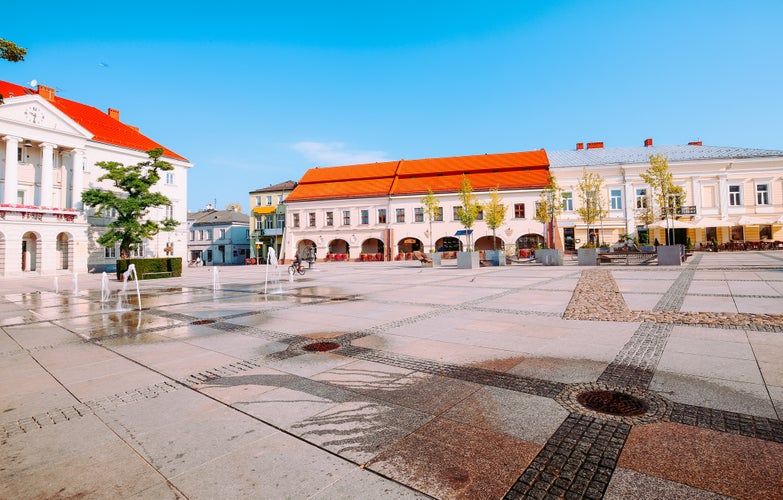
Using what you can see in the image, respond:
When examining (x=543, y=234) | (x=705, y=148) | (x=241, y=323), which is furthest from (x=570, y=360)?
(x=705, y=148)

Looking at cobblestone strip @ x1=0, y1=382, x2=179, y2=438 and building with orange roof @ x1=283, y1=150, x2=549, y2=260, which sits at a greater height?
building with orange roof @ x1=283, y1=150, x2=549, y2=260

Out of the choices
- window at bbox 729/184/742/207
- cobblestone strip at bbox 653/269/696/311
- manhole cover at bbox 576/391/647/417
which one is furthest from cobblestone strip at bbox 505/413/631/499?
window at bbox 729/184/742/207

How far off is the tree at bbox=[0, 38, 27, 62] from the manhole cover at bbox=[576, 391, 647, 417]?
33.7 ft

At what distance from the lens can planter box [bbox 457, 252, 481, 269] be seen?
25391 millimetres

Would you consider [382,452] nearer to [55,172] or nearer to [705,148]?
[55,172]

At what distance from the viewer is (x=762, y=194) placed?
37.0 metres

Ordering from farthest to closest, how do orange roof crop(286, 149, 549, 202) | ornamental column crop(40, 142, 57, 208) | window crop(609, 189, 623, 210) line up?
orange roof crop(286, 149, 549, 202) → window crop(609, 189, 623, 210) → ornamental column crop(40, 142, 57, 208)

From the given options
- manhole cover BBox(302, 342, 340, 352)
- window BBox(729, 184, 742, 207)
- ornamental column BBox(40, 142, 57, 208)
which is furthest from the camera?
window BBox(729, 184, 742, 207)

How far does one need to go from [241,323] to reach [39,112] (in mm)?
39430

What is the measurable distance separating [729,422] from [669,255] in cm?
2165

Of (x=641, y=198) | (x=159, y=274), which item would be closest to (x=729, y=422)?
(x=159, y=274)

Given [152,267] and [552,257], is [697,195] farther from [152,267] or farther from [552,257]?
[152,267]

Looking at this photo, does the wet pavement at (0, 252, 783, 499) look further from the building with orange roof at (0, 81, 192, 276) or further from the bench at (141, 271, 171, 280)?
the building with orange roof at (0, 81, 192, 276)

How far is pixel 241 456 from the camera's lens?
2914 millimetres
